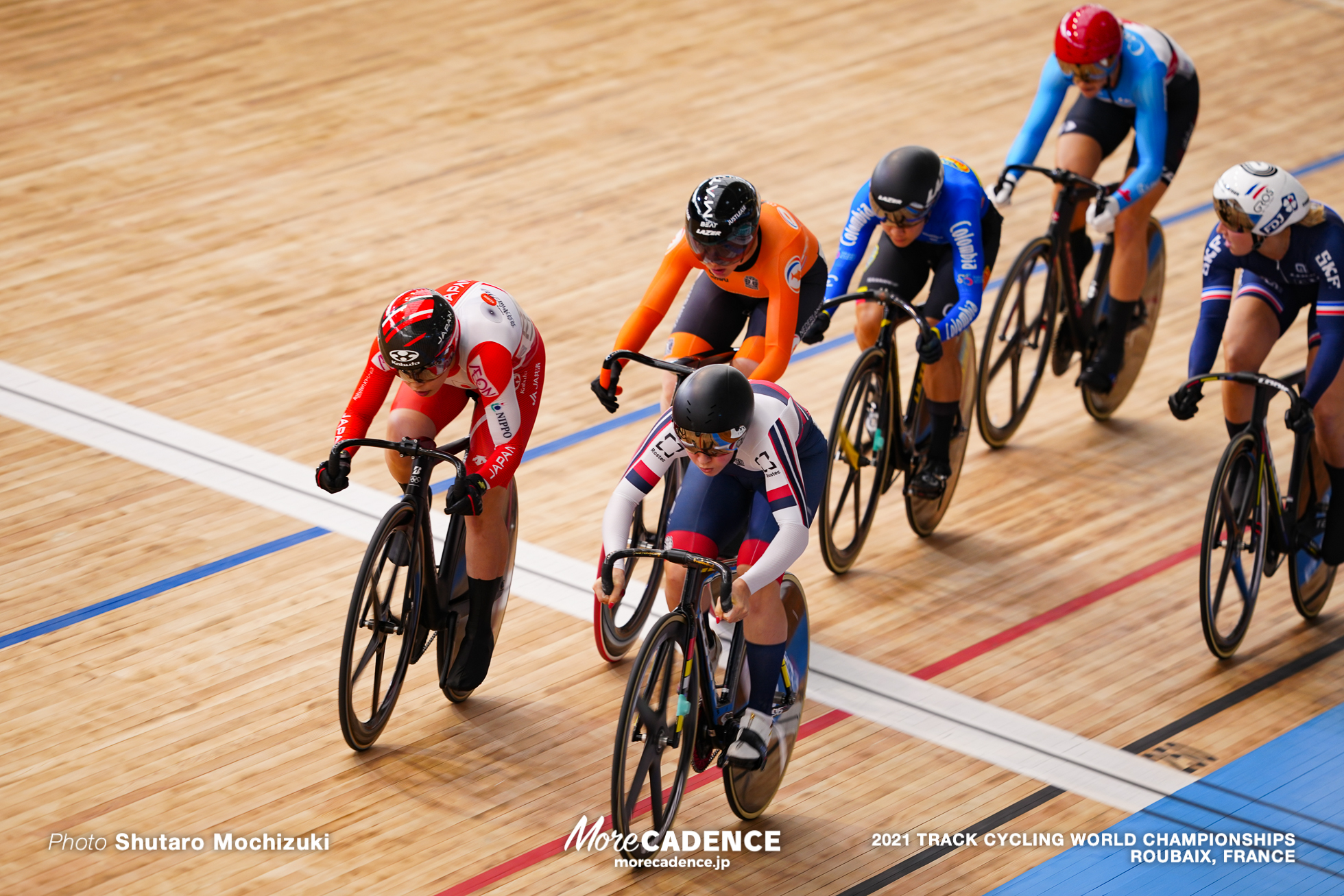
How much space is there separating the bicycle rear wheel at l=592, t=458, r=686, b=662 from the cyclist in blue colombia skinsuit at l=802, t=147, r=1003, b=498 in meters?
0.67

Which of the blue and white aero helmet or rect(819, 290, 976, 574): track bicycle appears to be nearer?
the blue and white aero helmet

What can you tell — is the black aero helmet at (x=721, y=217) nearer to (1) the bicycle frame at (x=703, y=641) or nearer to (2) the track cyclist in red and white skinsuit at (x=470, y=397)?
(2) the track cyclist in red and white skinsuit at (x=470, y=397)

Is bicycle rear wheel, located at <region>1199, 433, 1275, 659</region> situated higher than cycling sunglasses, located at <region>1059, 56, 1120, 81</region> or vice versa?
cycling sunglasses, located at <region>1059, 56, 1120, 81</region>

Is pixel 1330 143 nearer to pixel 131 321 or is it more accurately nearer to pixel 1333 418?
pixel 1333 418

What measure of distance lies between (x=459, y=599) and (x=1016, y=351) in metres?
2.82

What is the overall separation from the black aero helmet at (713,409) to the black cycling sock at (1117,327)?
3221 millimetres

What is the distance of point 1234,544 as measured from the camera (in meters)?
4.83

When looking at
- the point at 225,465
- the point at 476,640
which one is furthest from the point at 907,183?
the point at 225,465

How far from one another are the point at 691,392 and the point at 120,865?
1857 mm

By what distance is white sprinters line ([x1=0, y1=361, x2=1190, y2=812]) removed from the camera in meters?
4.49

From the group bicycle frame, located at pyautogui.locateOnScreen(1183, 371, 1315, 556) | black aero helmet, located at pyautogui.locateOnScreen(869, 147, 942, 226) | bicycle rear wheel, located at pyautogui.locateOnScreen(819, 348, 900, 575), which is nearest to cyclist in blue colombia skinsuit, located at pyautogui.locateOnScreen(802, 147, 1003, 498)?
black aero helmet, located at pyautogui.locateOnScreen(869, 147, 942, 226)

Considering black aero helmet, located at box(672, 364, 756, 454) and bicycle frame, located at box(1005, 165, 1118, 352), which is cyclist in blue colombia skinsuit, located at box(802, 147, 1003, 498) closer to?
bicycle frame, located at box(1005, 165, 1118, 352)

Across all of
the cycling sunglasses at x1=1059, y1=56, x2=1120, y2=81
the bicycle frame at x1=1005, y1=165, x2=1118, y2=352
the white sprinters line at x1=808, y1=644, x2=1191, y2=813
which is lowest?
the white sprinters line at x1=808, y1=644, x2=1191, y2=813

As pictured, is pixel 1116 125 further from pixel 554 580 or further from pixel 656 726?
pixel 656 726
